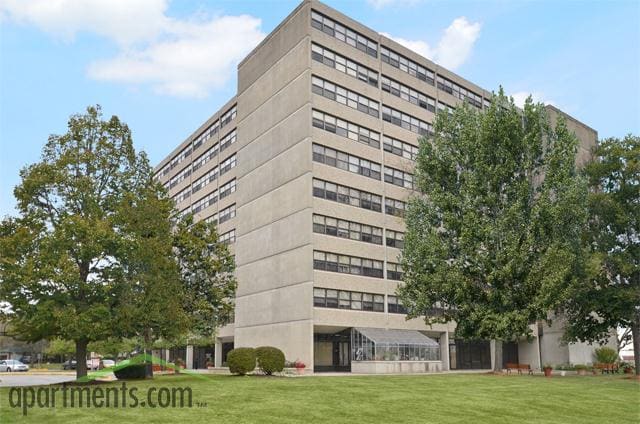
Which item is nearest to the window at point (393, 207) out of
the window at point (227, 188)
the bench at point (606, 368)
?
the window at point (227, 188)

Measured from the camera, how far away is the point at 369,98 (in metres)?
54.6

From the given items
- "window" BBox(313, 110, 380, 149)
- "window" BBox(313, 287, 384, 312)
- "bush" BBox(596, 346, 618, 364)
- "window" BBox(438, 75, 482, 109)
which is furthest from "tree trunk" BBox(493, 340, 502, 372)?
"bush" BBox(596, 346, 618, 364)

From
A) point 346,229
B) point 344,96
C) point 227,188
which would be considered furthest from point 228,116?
point 346,229

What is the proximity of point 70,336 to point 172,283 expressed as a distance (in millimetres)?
Result: 5774

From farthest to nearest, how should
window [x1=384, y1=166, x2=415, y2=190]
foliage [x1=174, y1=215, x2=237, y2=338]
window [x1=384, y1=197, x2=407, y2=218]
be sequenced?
window [x1=384, y1=166, x2=415, y2=190]
window [x1=384, y1=197, x2=407, y2=218]
foliage [x1=174, y1=215, x2=237, y2=338]

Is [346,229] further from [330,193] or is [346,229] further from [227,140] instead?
[227,140]

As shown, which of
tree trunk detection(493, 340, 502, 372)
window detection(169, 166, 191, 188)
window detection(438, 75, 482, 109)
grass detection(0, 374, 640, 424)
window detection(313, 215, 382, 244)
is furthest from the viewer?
window detection(169, 166, 191, 188)

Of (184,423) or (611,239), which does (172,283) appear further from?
(611,239)

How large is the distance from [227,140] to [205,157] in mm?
7346

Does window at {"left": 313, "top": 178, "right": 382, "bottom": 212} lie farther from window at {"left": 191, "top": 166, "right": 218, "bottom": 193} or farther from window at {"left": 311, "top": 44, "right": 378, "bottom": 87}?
window at {"left": 191, "top": 166, "right": 218, "bottom": 193}

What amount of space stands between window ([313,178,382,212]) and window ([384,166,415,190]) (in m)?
2.25

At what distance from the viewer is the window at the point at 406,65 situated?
188 feet

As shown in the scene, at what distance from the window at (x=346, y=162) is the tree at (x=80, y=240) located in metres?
17.5

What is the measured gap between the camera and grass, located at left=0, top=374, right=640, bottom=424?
1669 centimetres
